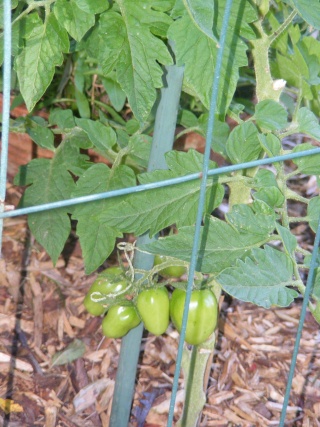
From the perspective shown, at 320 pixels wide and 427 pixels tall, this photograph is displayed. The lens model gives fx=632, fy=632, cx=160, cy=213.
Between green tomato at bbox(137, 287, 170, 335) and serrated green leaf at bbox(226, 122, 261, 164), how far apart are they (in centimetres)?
25

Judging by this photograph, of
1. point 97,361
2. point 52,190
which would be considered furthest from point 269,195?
point 97,361

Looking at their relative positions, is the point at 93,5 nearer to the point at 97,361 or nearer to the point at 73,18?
the point at 73,18

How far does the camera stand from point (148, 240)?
103 cm

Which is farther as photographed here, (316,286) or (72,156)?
(72,156)

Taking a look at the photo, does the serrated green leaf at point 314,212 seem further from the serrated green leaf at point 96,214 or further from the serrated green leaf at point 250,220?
the serrated green leaf at point 96,214

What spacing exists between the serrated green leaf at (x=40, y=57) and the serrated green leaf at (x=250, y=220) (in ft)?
0.99

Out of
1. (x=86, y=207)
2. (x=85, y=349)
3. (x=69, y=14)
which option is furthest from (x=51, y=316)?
(x=69, y=14)

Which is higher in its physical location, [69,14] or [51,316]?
[69,14]

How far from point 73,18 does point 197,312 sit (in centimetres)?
45

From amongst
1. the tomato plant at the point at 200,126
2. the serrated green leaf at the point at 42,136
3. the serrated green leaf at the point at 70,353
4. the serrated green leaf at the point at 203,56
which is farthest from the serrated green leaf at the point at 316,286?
the serrated green leaf at the point at 70,353

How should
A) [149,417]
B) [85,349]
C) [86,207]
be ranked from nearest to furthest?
[86,207], [149,417], [85,349]

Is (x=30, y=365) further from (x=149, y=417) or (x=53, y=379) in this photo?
(x=149, y=417)

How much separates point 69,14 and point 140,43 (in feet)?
0.33

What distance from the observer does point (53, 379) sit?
4.28ft
